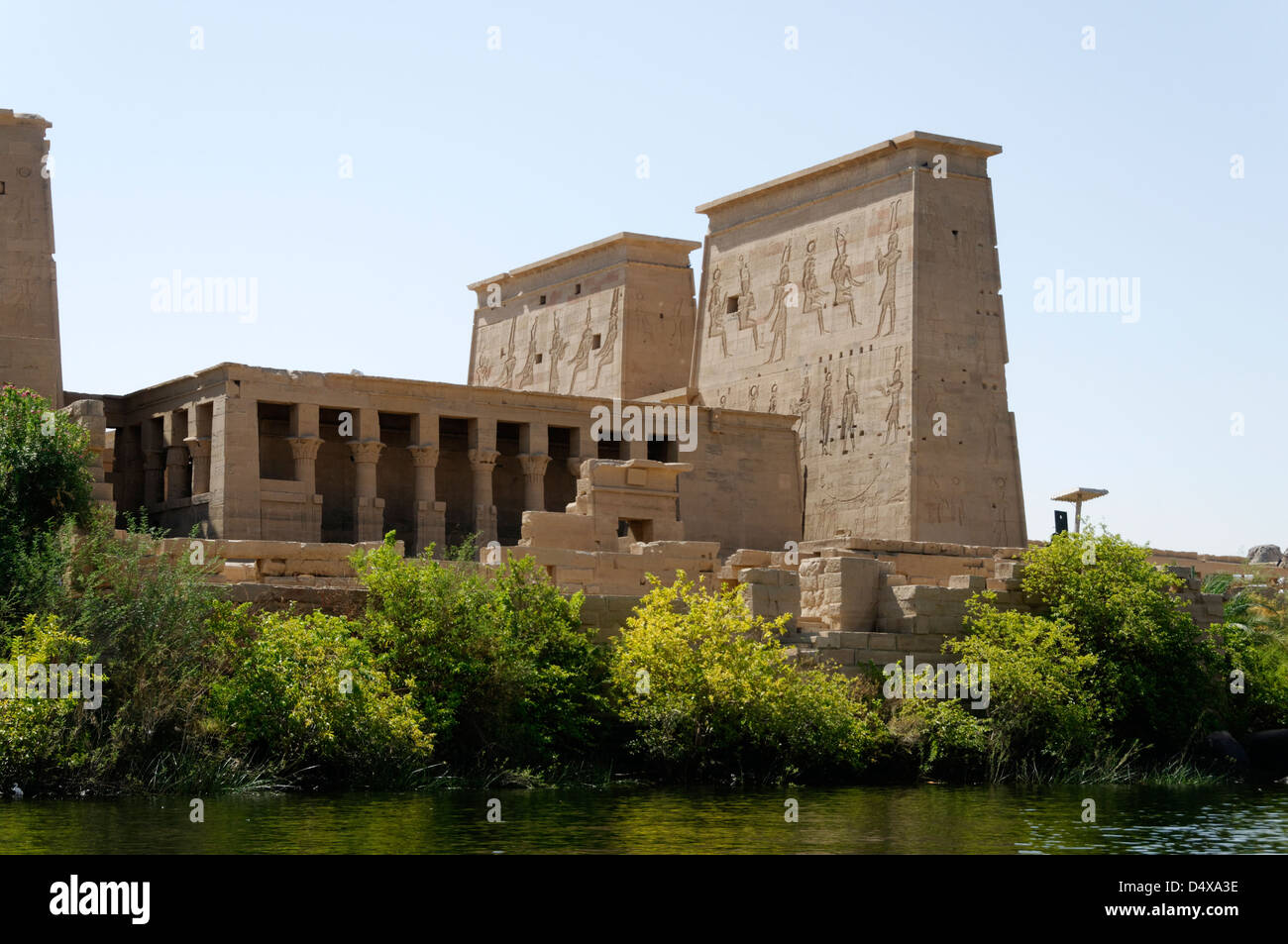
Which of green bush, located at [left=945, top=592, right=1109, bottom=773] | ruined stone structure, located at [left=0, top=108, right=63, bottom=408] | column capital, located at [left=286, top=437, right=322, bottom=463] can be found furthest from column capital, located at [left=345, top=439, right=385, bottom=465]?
green bush, located at [left=945, top=592, right=1109, bottom=773]

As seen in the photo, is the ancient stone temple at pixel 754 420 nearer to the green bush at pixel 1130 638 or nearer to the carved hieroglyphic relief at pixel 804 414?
the carved hieroglyphic relief at pixel 804 414

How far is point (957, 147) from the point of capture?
38.3m

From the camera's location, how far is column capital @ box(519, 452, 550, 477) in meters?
39.4

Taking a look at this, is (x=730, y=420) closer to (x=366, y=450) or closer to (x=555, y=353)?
(x=366, y=450)

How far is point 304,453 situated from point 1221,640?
19.1 meters

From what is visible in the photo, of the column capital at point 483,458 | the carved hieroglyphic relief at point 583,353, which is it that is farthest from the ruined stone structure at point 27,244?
the carved hieroglyphic relief at point 583,353

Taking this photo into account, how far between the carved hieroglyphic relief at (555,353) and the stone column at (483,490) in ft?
32.9

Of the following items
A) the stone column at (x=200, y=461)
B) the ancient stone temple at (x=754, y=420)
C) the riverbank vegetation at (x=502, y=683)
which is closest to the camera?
the riverbank vegetation at (x=502, y=683)

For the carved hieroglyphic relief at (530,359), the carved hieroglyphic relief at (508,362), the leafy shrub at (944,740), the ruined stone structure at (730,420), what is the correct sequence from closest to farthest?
the leafy shrub at (944,740), the ruined stone structure at (730,420), the carved hieroglyphic relief at (530,359), the carved hieroglyphic relief at (508,362)

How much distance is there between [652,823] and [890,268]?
24.3 metres

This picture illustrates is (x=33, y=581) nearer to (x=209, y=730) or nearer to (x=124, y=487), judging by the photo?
(x=209, y=730)

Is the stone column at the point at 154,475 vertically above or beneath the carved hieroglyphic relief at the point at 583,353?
beneath

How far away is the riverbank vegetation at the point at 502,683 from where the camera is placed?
1764 cm

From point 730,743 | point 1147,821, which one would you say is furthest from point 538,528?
point 1147,821
